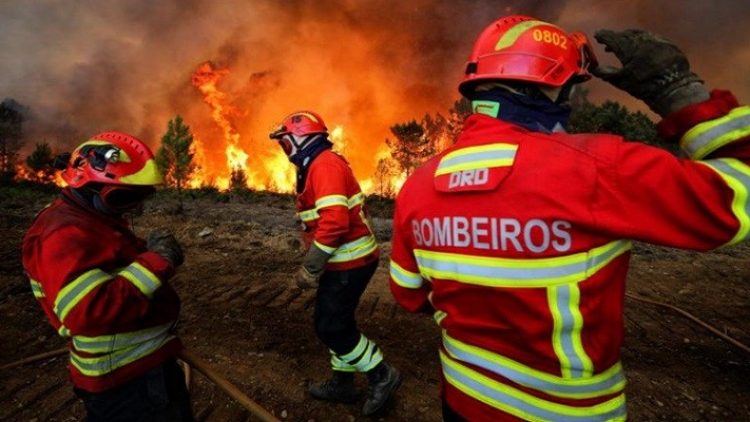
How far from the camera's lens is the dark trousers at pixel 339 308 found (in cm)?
344

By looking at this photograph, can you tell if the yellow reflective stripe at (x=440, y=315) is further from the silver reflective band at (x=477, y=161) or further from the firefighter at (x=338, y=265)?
the firefighter at (x=338, y=265)

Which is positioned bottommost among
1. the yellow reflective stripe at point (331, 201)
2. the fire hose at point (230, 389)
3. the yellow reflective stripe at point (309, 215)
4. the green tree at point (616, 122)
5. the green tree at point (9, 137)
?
the fire hose at point (230, 389)

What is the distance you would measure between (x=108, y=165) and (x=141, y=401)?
1378 millimetres

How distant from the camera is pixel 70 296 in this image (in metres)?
1.99

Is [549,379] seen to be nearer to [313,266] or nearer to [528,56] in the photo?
[528,56]

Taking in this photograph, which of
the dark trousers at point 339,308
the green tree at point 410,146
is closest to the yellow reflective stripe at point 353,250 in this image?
the dark trousers at point 339,308

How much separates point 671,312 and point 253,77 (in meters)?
60.6

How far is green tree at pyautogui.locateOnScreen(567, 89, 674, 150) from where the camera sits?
21.4 meters

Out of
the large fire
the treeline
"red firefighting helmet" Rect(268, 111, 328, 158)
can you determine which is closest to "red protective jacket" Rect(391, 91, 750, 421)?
"red firefighting helmet" Rect(268, 111, 328, 158)

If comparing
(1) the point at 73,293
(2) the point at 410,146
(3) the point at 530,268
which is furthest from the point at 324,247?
(2) the point at 410,146

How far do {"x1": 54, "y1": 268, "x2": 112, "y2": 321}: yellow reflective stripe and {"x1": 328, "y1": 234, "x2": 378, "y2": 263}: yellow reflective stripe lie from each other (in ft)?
6.09

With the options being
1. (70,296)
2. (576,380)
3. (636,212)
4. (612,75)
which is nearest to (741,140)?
(636,212)

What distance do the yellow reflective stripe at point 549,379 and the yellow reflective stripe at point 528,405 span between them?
0.14 feet

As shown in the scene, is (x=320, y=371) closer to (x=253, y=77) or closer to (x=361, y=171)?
(x=361, y=171)
